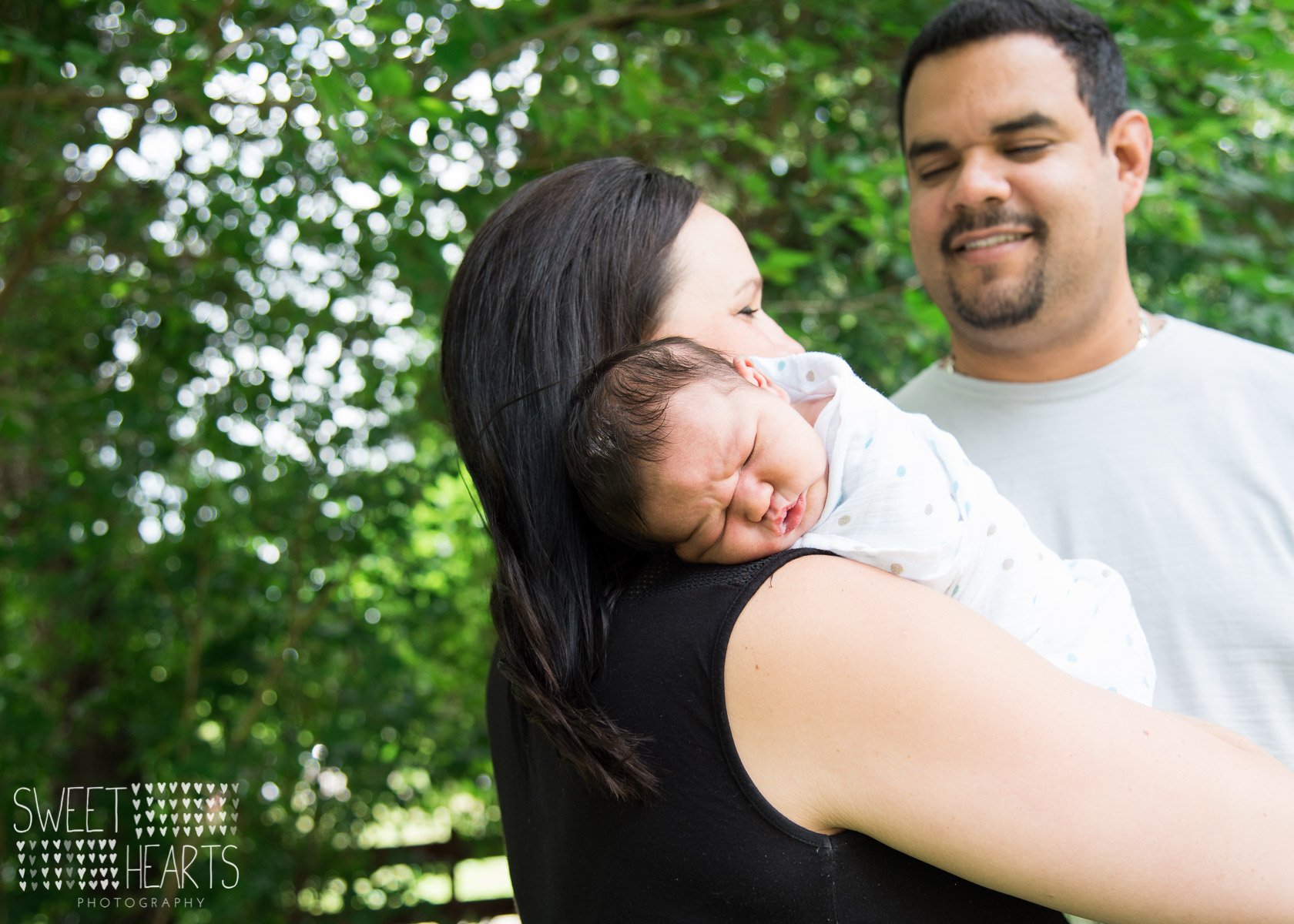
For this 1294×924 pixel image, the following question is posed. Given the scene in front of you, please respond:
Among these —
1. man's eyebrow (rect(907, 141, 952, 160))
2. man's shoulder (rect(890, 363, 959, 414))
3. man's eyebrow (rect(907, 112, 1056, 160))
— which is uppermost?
man's eyebrow (rect(907, 112, 1056, 160))

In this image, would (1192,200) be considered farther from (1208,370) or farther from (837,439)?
(837,439)

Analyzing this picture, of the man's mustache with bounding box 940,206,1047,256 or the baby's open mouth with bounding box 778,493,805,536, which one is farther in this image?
the man's mustache with bounding box 940,206,1047,256

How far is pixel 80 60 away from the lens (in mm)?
1954

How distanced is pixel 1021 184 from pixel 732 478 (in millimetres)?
1072

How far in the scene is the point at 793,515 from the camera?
112 centimetres

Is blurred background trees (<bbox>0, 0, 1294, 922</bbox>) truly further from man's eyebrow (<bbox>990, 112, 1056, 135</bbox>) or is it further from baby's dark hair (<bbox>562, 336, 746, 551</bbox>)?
baby's dark hair (<bbox>562, 336, 746, 551</bbox>)

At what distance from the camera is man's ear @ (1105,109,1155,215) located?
76.3 inches

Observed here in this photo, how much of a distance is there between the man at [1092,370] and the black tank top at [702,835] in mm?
753

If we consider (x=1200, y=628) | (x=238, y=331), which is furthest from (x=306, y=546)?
(x=1200, y=628)

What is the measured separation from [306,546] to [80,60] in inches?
61.0

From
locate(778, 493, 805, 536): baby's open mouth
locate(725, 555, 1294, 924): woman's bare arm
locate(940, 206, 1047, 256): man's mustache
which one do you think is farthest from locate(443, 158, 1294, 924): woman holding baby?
locate(940, 206, 1047, 256): man's mustache

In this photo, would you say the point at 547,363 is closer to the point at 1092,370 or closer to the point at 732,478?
the point at 732,478

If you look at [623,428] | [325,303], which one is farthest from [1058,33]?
[325,303]

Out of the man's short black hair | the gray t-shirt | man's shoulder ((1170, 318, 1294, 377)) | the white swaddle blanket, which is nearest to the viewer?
the white swaddle blanket
